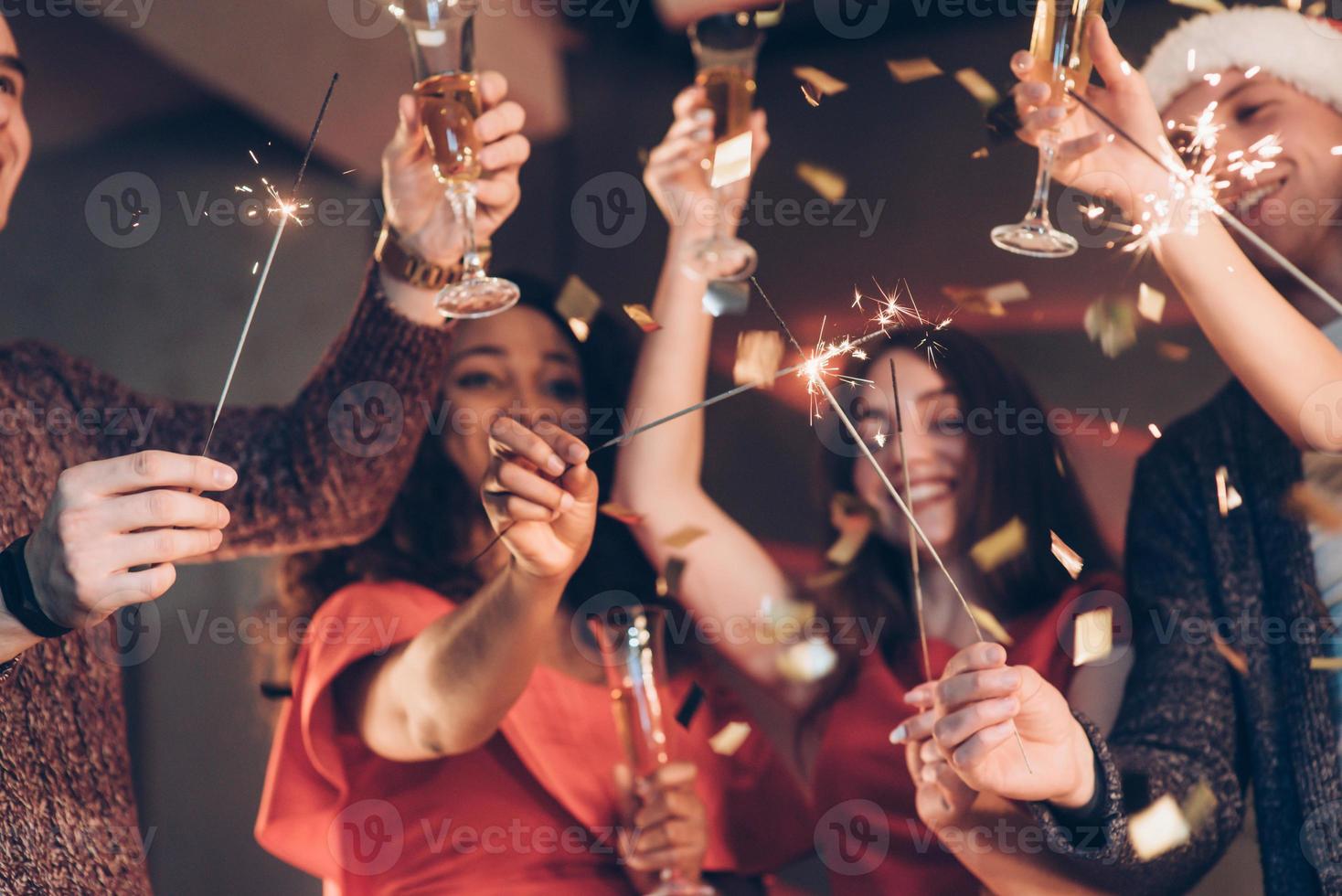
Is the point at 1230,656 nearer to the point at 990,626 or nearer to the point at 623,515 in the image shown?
the point at 990,626

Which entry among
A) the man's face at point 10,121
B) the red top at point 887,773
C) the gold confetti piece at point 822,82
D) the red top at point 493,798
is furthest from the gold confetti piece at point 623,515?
the man's face at point 10,121

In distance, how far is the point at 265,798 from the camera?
1.25m

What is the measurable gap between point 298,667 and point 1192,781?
0.89 meters

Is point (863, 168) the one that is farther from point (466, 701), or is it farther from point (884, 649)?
point (466, 701)

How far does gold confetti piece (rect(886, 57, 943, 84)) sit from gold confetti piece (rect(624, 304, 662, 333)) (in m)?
0.37

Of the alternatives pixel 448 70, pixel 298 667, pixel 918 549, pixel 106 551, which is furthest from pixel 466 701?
pixel 448 70

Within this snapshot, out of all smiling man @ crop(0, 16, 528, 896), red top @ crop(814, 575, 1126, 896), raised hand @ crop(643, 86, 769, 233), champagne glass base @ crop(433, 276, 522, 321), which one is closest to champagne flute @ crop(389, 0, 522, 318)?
champagne glass base @ crop(433, 276, 522, 321)

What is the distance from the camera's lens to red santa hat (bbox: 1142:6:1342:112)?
119cm

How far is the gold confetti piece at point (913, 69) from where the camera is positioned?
1.29 meters

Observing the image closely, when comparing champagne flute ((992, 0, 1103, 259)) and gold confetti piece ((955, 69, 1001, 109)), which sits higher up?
gold confetti piece ((955, 69, 1001, 109))

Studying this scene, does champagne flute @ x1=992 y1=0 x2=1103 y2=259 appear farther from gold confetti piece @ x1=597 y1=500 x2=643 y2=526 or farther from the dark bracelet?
the dark bracelet

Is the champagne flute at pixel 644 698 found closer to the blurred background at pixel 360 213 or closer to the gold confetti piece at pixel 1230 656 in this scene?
the blurred background at pixel 360 213

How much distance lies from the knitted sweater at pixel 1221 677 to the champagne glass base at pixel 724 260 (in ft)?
1.49

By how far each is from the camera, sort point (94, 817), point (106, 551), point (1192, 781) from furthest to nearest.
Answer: point (94, 817) < point (1192, 781) < point (106, 551)
